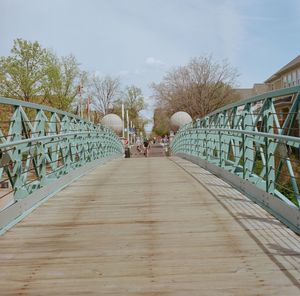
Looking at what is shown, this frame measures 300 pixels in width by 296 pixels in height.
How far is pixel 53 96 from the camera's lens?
41.9m

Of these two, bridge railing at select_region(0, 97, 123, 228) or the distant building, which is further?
the distant building

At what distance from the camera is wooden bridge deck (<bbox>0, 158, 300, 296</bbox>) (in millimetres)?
3566

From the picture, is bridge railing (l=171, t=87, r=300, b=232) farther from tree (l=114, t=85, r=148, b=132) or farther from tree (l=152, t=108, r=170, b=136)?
tree (l=114, t=85, r=148, b=132)

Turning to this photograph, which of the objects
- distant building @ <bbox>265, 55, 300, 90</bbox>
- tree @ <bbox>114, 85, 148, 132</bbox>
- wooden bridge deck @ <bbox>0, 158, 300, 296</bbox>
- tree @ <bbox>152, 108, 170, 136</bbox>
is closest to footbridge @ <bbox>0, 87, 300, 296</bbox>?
wooden bridge deck @ <bbox>0, 158, 300, 296</bbox>

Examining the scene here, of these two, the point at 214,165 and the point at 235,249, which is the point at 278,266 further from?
the point at 214,165

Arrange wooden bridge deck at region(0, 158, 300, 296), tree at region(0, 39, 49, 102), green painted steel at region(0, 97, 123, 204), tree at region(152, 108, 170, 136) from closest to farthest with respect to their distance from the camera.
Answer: wooden bridge deck at region(0, 158, 300, 296) → green painted steel at region(0, 97, 123, 204) → tree at region(0, 39, 49, 102) → tree at region(152, 108, 170, 136)

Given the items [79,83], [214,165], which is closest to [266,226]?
[214,165]

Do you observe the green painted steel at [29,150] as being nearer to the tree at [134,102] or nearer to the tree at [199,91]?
the tree at [199,91]

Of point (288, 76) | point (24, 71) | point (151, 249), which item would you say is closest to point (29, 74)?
point (24, 71)

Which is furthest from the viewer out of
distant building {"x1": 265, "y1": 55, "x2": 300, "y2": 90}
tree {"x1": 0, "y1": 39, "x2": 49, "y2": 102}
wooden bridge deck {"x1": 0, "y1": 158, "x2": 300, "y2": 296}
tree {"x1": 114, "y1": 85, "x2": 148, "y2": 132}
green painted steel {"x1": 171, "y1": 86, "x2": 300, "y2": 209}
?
tree {"x1": 114, "y1": 85, "x2": 148, "y2": 132}

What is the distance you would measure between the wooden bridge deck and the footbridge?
1cm

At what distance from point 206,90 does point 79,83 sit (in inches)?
542

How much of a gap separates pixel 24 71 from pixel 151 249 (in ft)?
113

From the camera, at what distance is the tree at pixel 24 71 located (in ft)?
119
